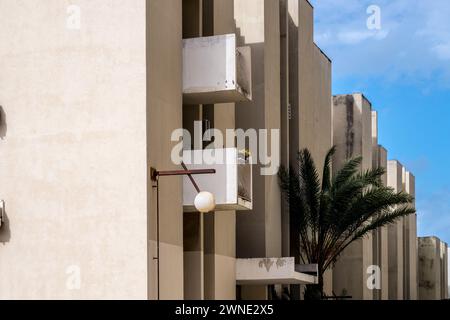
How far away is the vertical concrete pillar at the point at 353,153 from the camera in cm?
4122

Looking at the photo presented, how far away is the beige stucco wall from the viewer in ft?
57.3

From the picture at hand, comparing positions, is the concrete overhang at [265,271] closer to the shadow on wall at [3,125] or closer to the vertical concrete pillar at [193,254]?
the vertical concrete pillar at [193,254]

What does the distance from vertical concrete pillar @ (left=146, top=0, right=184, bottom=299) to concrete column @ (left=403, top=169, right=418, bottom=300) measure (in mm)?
43248

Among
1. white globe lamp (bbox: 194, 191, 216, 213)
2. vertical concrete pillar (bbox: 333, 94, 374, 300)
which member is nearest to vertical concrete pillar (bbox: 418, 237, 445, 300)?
vertical concrete pillar (bbox: 333, 94, 374, 300)

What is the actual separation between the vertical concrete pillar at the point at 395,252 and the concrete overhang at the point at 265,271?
Result: 2912 cm

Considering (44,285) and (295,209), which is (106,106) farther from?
(295,209)

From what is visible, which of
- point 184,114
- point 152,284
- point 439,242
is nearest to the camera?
point 152,284

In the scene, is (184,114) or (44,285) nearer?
(44,285)

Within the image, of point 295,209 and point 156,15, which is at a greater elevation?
point 156,15

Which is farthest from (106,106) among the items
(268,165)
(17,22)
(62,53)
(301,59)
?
(301,59)

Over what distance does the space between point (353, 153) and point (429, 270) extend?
1221 inches

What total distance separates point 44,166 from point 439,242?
64.0 m

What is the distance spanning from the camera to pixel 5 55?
1872 centimetres

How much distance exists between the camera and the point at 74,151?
706 inches
